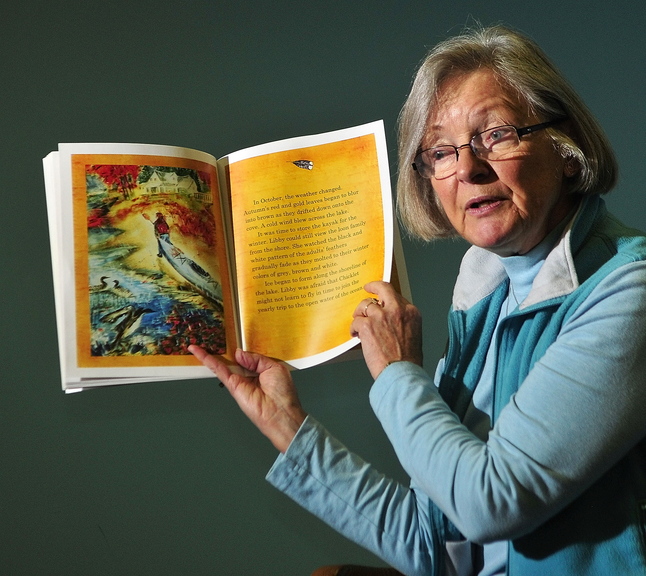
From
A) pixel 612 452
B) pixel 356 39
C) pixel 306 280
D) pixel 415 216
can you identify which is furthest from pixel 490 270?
pixel 356 39

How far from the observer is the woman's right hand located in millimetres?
1084

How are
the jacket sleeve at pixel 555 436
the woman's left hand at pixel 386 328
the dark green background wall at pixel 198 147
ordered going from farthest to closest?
the dark green background wall at pixel 198 147
the woman's left hand at pixel 386 328
the jacket sleeve at pixel 555 436

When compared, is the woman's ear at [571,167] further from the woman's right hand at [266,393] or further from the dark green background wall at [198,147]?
the dark green background wall at [198,147]

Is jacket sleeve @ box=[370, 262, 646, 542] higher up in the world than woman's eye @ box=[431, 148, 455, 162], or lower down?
lower down

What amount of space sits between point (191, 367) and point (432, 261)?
3.63 feet

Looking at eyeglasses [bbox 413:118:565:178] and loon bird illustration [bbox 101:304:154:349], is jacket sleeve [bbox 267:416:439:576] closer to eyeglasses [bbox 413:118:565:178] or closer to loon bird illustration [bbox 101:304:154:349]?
loon bird illustration [bbox 101:304:154:349]

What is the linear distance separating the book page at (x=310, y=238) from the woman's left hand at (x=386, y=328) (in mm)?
34

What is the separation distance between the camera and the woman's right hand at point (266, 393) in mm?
1084

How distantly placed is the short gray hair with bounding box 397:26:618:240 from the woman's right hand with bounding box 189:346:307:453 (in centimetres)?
38

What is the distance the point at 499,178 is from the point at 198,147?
1068mm

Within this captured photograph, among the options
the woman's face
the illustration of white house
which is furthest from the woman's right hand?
the woman's face

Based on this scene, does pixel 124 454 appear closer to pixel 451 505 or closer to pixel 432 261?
pixel 432 261

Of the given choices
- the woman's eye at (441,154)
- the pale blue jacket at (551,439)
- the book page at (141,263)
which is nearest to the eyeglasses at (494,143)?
the woman's eye at (441,154)

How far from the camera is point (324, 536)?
6.57 feet
